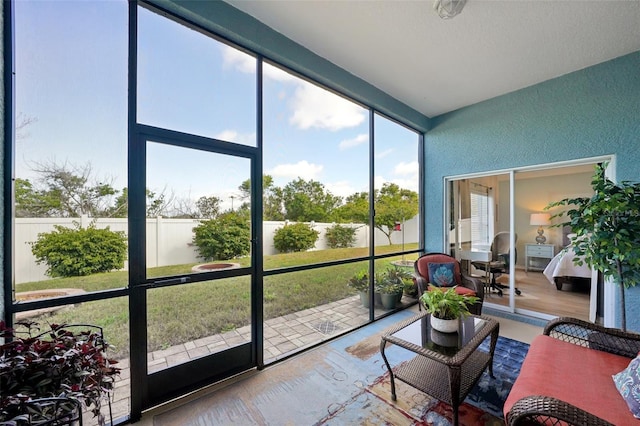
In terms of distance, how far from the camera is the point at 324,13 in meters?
2.17

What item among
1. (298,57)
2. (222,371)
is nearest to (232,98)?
(298,57)

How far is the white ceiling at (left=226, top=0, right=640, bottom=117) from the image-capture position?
2098 mm

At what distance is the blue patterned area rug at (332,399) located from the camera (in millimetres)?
1737

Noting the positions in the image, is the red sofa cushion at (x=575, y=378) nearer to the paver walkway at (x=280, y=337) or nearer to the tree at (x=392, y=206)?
the paver walkway at (x=280, y=337)

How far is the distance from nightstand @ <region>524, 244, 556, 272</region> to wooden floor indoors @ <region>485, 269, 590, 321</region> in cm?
12

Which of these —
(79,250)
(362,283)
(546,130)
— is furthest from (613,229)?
(79,250)

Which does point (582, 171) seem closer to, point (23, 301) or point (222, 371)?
point (222, 371)

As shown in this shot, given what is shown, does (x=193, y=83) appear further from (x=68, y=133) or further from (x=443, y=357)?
(x=443, y=357)

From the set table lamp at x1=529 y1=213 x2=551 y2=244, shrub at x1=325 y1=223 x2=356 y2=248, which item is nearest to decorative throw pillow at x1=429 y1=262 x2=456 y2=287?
shrub at x1=325 y1=223 x2=356 y2=248

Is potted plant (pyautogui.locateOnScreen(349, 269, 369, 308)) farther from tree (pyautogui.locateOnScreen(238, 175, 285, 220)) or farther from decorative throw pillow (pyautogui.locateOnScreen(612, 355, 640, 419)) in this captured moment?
decorative throw pillow (pyautogui.locateOnScreen(612, 355, 640, 419))

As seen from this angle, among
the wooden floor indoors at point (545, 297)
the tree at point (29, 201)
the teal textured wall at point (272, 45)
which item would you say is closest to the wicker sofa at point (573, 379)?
the wooden floor indoors at point (545, 297)

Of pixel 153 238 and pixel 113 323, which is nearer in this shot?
pixel 113 323

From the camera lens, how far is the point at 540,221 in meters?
3.97

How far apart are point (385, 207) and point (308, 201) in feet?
4.46
